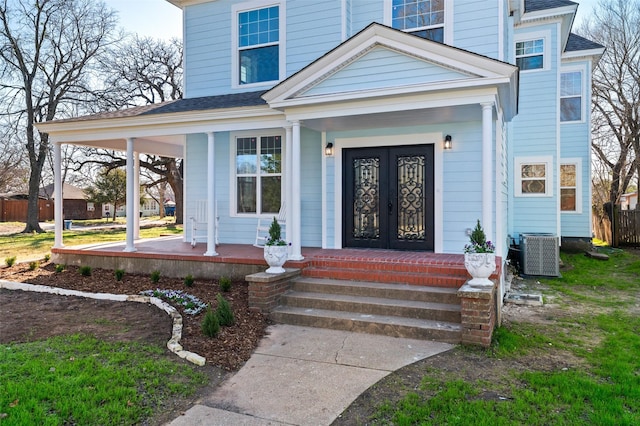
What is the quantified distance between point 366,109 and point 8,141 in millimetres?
23559

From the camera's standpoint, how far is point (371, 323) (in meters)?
5.11

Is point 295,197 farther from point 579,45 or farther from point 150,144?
point 579,45

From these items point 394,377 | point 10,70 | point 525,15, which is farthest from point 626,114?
point 10,70

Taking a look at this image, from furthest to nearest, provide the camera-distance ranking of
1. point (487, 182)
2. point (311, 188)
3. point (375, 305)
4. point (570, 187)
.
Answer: point (570, 187)
point (311, 188)
point (487, 182)
point (375, 305)

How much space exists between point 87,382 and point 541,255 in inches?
353

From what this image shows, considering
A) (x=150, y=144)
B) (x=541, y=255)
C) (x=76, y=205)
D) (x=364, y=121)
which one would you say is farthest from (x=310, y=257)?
(x=76, y=205)

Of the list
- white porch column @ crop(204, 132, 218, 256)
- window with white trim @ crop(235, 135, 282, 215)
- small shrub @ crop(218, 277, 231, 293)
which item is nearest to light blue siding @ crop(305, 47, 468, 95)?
white porch column @ crop(204, 132, 218, 256)

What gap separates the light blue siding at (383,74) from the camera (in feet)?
19.6

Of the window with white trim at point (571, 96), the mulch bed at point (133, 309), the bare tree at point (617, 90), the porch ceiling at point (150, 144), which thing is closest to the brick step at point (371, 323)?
the mulch bed at point (133, 309)

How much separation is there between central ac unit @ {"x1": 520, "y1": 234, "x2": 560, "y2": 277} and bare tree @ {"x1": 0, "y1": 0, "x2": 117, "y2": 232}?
21171 millimetres

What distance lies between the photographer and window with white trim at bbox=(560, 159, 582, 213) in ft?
41.2

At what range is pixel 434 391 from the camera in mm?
3578

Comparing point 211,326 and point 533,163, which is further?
point 533,163

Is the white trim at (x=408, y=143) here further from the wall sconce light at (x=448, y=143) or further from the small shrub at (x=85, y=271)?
the small shrub at (x=85, y=271)
